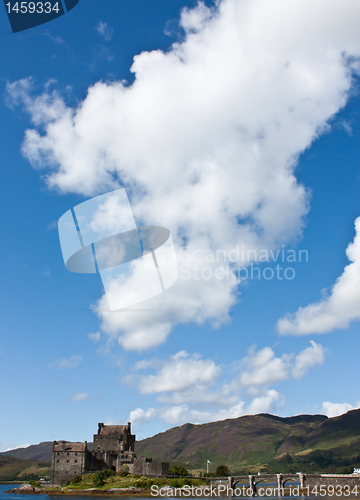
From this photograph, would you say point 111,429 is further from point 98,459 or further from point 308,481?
point 308,481

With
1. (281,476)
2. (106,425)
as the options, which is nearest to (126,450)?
(106,425)

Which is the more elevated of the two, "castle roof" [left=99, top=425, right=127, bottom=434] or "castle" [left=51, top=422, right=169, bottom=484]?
"castle roof" [left=99, top=425, right=127, bottom=434]

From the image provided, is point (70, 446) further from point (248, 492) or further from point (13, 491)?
point (248, 492)

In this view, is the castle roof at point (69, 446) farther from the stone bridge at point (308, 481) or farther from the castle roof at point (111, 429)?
the stone bridge at point (308, 481)

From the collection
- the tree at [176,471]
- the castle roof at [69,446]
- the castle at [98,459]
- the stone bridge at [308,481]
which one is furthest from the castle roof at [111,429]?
the stone bridge at [308,481]

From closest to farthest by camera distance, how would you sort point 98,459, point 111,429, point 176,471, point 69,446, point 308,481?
point 69,446, point 98,459, point 176,471, point 308,481, point 111,429

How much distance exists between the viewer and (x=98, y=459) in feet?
369

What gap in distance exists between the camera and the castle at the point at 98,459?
10600cm

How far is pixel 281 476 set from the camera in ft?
402

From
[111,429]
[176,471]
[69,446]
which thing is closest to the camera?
[69,446]

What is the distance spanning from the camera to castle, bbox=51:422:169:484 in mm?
106000

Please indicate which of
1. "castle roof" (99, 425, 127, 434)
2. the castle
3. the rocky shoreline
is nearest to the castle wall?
the castle

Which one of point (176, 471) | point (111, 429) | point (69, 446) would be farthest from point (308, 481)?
point (69, 446)

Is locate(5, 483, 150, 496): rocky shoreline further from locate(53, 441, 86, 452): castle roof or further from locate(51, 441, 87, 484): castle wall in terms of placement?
locate(53, 441, 86, 452): castle roof
